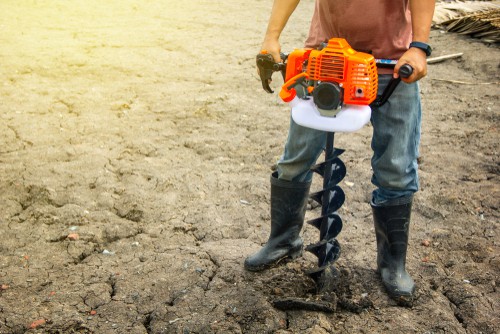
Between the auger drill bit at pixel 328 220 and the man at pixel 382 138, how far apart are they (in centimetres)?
10

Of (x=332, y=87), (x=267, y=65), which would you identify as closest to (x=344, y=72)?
(x=332, y=87)

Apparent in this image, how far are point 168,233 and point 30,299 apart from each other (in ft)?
2.53

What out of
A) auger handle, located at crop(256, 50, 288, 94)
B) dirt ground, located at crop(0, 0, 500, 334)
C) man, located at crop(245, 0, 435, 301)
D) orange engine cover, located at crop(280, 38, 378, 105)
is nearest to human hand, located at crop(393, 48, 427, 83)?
man, located at crop(245, 0, 435, 301)

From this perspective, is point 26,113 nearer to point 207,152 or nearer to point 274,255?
point 207,152

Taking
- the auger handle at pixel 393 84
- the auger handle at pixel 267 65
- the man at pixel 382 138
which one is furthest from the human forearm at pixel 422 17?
the auger handle at pixel 267 65

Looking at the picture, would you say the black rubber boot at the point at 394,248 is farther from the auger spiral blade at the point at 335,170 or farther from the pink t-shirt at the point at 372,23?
the pink t-shirt at the point at 372,23

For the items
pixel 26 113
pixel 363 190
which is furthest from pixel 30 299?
pixel 26 113

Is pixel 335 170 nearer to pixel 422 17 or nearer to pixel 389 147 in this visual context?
pixel 389 147

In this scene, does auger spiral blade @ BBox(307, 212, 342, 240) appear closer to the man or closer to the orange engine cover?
the man

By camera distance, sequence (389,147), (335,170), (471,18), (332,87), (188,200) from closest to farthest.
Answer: (332,87)
(389,147)
(335,170)
(188,200)
(471,18)

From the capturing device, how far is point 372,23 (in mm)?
2076

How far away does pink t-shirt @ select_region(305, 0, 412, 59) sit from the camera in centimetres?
207

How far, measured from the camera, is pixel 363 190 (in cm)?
338

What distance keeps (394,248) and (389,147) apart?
48 cm
